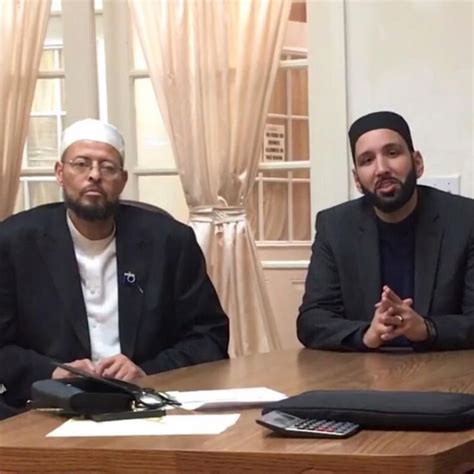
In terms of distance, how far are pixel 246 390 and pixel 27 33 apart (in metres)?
2.44

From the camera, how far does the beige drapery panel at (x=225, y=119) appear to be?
3670 mm

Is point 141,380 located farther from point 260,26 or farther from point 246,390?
point 260,26

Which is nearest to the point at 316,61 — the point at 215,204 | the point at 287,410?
the point at 215,204

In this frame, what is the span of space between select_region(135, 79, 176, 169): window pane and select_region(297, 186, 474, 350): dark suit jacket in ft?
4.12

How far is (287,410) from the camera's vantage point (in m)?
1.65

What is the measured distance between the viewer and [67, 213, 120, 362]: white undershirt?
275 centimetres

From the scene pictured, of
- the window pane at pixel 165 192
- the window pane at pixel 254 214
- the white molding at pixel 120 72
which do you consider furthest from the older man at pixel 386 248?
the white molding at pixel 120 72

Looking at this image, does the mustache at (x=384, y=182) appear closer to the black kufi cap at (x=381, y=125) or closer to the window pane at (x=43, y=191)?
the black kufi cap at (x=381, y=125)

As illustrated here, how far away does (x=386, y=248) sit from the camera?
284 centimetres

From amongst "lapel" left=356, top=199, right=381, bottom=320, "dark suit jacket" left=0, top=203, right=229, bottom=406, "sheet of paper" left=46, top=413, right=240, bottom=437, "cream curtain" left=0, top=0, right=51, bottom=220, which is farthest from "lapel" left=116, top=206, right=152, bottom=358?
"cream curtain" left=0, top=0, right=51, bottom=220

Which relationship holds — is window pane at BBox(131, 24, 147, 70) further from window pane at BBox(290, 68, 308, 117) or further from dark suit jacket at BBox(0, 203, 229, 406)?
dark suit jacket at BBox(0, 203, 229, 406)

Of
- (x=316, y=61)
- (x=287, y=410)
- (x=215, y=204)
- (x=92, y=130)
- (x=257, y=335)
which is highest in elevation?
(x=316, y=61)

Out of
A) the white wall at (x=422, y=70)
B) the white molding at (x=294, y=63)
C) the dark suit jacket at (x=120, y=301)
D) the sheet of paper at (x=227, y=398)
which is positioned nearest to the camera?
the sheet of paper at (x=227, y=398)

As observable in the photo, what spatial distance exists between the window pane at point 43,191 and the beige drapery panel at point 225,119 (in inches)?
28.8
